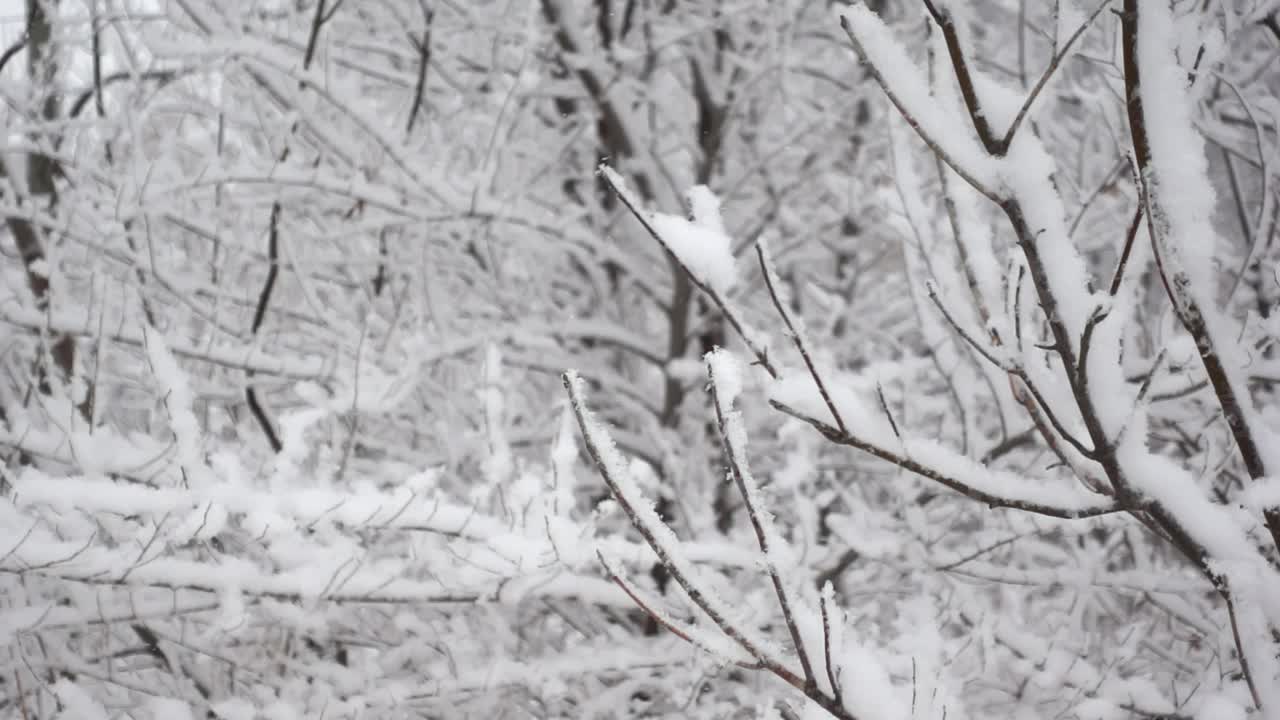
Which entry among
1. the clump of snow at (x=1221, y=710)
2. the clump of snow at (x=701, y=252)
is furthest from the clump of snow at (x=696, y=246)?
the clump of snow at (x=1221, y=710)

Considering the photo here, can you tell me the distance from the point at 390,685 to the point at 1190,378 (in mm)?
2016

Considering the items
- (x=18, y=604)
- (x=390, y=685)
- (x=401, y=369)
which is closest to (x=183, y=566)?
(x=18, y=604)

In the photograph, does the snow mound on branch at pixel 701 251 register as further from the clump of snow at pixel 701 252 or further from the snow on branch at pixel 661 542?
the snow on branch at pixel 661 542

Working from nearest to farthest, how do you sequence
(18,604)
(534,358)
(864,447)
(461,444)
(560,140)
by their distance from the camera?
(864,447), (18,604), (461,444), (534,358), (560,140)

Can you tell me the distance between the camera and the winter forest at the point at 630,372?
83cm

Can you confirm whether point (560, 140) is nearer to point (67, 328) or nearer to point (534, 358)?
point (534, 358)

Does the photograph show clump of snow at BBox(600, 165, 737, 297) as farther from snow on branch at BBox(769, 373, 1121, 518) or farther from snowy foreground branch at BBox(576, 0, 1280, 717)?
snow on branch at BBox(769, 373, 1121, 518)

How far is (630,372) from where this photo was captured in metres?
4.10

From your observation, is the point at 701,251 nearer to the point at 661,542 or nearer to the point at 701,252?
the point at 701,252

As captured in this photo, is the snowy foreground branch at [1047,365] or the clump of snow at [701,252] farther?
the clump of snow at [701,252]

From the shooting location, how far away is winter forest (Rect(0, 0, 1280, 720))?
32.8 inches

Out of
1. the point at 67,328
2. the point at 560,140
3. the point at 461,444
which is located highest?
the point at 560,140

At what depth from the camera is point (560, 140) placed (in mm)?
3633

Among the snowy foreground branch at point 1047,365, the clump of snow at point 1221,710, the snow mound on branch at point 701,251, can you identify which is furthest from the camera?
the clump of snow at point 1221,710
